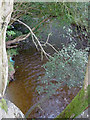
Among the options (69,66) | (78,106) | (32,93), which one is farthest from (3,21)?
(32,93)

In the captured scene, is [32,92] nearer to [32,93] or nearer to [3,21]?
[32,93]

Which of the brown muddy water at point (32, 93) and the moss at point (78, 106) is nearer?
the moss at point (78, 106)

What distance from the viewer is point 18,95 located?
3.66 meters

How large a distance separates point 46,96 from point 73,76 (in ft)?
3.95

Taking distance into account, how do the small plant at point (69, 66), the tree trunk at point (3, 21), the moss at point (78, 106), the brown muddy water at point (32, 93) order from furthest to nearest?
the brown muddy water at point (32, 93) < the small plant at point (69, 66) < the moss at point (78, 106) < the tree trunk at point (3, 21)

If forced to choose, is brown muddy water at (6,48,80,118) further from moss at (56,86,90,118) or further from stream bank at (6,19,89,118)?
moss at (56,86,90,118)

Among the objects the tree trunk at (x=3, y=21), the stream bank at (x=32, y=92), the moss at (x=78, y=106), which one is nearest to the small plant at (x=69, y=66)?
the moss at (x=78, y=106)

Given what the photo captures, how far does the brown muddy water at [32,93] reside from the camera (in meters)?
3.10

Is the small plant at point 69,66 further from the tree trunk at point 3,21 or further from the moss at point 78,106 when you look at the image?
the tree trunk at point 3,21

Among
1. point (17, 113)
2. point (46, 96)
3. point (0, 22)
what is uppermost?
point (0, 22)

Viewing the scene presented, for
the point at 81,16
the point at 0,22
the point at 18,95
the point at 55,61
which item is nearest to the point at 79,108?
the point at 55,61

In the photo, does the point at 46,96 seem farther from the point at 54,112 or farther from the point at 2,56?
the point at 2,56

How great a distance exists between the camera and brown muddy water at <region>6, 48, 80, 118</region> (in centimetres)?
310

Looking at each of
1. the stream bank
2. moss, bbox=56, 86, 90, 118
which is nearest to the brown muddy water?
the stream bank
